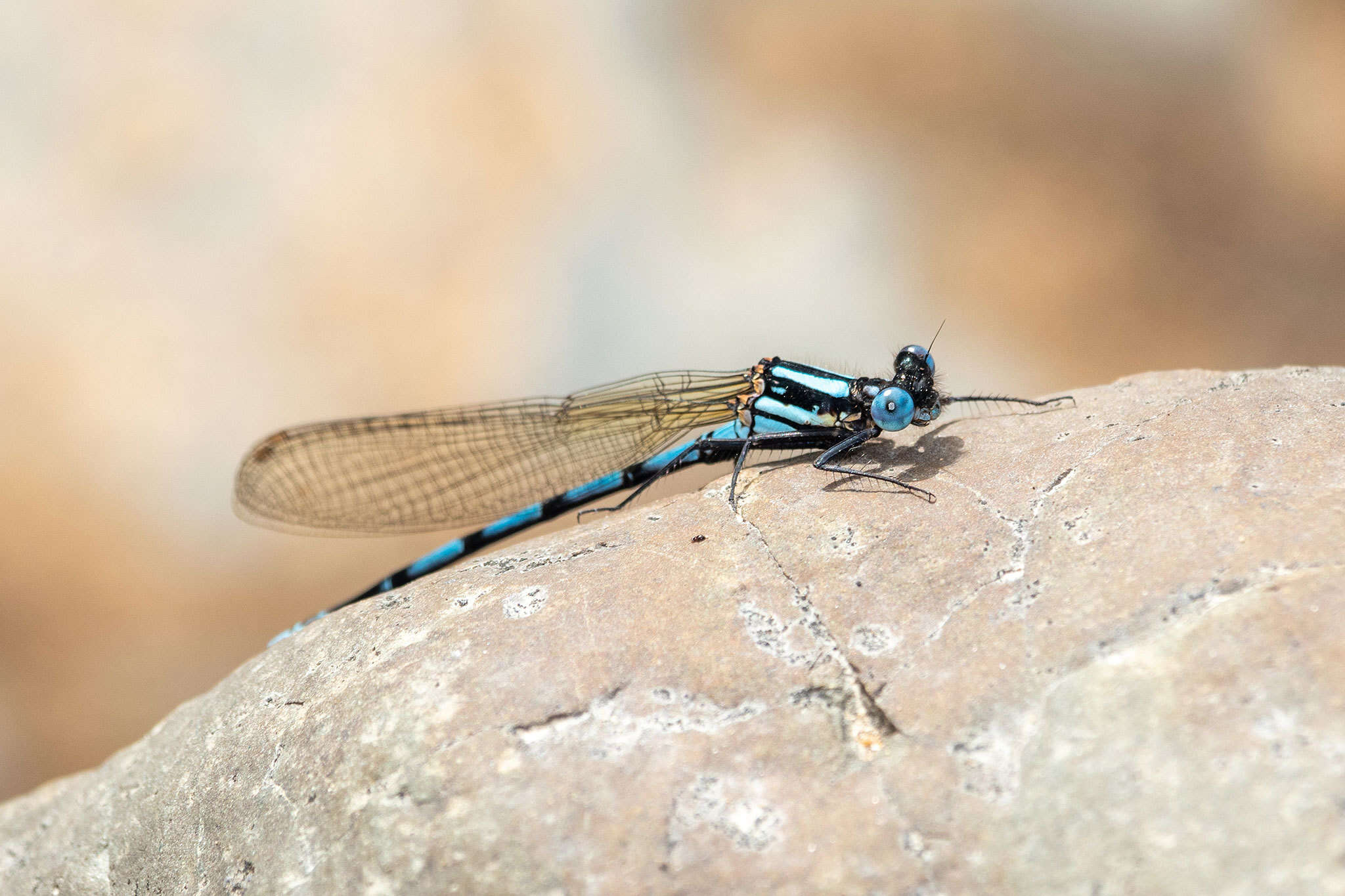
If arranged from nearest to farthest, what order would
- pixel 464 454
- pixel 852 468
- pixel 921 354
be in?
pixel 852 468 < pixel 921 354 < pixel 464 454

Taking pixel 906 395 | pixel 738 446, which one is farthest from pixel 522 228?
pixel 906 395

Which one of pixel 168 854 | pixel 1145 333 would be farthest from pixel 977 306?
pixel 168 854

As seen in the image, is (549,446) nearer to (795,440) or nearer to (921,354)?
(795,440)

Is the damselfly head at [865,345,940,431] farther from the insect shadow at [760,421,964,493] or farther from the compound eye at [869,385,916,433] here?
the insect shadow at [760,421,964,493]

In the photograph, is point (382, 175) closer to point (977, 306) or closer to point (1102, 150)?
point (977, 306)

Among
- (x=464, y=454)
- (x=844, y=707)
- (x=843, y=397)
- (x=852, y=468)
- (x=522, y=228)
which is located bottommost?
(x=844, y=707)

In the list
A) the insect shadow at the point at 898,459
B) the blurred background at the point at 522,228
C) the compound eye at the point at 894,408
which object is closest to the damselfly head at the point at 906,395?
the compound eye at the point at 894,408
